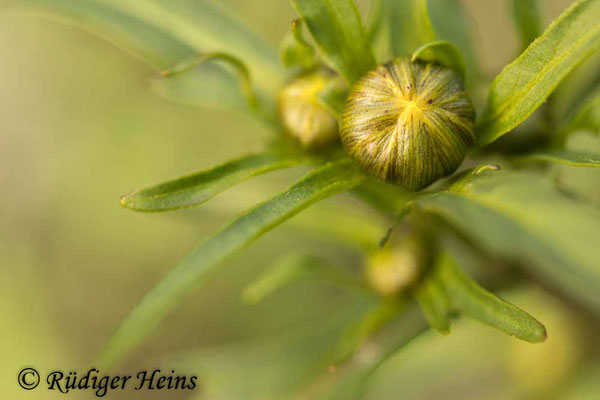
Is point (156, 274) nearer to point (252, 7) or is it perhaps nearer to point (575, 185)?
point (252, 7)

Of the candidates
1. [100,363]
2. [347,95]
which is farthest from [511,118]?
[100,363]

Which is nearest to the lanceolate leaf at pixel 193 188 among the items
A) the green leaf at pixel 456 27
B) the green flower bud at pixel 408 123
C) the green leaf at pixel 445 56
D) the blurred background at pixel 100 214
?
the green flower bud at pixel 408 123

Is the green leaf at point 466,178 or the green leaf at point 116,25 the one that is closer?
the green leaf at point 466,178

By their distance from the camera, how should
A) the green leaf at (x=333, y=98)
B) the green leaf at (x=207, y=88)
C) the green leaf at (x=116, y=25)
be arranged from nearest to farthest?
the green leaf at (x=333, y=98), the green leaf at (x=116, y=25), the green leaf at (x=207, y=88)

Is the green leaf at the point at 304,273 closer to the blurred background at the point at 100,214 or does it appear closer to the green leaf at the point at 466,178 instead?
the green leaf at the point at 466,178

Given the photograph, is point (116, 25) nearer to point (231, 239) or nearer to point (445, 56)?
point (231, 239)

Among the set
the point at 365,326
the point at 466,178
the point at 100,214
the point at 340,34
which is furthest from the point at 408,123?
the point at 100,214
